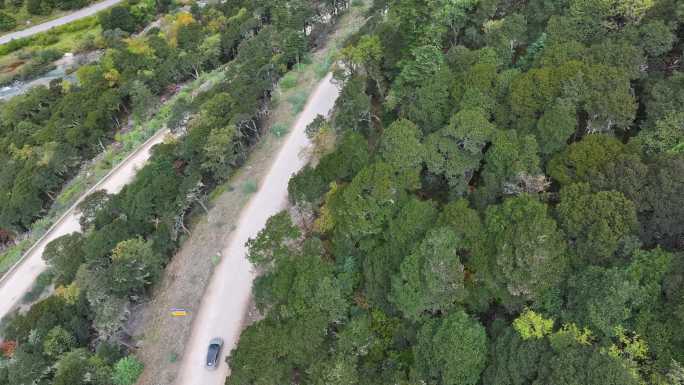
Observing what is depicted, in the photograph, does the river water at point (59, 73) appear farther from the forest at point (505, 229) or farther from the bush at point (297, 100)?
the forest at point (505, 229)

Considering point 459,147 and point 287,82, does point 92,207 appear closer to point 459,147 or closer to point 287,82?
point 287,82

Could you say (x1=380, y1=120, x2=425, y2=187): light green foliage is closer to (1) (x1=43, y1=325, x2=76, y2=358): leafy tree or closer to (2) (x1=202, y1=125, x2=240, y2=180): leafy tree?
(2) (x1=202, y1=125, x2=240, y2=180): leafy tree

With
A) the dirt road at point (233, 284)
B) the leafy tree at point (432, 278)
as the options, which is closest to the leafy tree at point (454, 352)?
the leafy tree at point (432, 278)

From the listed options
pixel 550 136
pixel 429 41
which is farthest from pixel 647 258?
pixel 429 41

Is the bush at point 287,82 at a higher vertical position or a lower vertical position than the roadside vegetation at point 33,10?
lower

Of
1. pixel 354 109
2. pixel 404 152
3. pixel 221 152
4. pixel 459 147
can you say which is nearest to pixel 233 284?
pixel 221 152

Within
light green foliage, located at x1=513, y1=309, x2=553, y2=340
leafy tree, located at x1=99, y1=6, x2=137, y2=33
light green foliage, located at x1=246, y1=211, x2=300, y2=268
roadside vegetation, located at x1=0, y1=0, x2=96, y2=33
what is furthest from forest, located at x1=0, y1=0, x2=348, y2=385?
roadside vegetation, located at x1=0, y1=0, x2=96, y2=33

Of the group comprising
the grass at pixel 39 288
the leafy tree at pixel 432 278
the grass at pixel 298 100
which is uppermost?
the leafy tree at pixel 432 278

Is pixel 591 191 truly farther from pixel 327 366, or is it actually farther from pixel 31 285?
pixel 31 285
